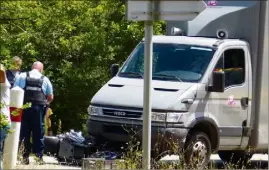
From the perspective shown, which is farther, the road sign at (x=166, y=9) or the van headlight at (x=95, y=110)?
the van headlight at (x=95, y=110)

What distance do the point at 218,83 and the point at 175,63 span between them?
2.81ft

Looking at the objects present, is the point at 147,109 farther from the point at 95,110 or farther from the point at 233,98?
the point at 233,98

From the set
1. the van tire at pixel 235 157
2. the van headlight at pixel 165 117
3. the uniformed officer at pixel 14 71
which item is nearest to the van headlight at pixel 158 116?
the van headlight at pixel 165 117

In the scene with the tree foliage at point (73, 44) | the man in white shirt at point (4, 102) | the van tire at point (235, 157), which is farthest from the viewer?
the tree foliage at point (73, 44)

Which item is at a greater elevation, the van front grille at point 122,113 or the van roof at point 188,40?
the van roof at point 188,40

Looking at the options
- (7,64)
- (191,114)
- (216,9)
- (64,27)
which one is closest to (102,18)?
(64,27)

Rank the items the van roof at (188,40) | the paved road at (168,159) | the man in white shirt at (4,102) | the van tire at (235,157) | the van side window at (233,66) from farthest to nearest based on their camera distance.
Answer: the van tire at (235,157), the van roof at (188,40), the van side window at (233,66), the paved road at (168,159), the man in white shirt at (4,102)

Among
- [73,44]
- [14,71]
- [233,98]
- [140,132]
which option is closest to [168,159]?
[140,132]

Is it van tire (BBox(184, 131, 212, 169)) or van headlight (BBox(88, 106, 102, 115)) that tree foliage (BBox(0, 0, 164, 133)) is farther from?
→ van tire (BBox(184, 131, 212, 169))

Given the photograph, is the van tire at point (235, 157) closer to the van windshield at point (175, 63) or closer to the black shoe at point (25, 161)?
the van windshield at point (175, 63)

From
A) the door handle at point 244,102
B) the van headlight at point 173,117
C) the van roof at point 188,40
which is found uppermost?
the van roof at point 188,40

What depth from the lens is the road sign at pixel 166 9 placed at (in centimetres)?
890

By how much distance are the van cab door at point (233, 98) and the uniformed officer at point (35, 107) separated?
2725 millimetres

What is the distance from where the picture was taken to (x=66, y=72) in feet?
63.5
